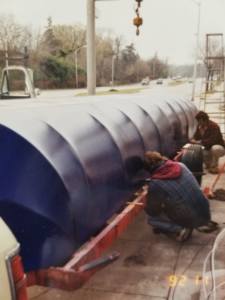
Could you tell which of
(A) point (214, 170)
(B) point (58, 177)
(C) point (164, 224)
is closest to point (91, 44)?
(A) point (214, 170)

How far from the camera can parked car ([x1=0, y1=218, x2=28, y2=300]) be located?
8.73 ft

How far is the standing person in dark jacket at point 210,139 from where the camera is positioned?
1064 centimetres

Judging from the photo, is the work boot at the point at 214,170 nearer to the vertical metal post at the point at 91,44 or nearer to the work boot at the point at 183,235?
the vertical metal post at the point at 91,44

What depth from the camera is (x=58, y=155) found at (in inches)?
187

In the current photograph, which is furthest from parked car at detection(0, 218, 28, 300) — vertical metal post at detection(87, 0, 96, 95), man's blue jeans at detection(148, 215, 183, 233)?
vertical metal post at detection(87, 0, 96, 95)

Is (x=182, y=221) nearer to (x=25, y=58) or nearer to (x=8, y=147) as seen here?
(x=8, y=147)

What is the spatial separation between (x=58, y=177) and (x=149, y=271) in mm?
2315

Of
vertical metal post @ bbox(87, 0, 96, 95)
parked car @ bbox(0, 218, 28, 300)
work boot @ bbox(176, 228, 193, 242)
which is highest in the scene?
vertical metal post @ bbox(87, 0, 96, 95)

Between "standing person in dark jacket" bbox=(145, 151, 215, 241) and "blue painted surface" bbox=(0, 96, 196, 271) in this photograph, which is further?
"standing person in dark jacket" bbox=(145, 151, 215, 241)

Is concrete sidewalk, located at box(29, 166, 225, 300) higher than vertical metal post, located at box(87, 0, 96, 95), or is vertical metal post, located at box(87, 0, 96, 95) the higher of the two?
vertical metal post, located at box(87, 0, 96, 95)

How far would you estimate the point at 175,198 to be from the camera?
6684 mm
